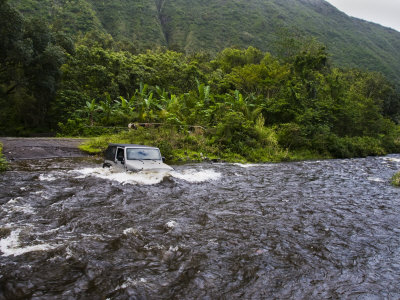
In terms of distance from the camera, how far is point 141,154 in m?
11.5

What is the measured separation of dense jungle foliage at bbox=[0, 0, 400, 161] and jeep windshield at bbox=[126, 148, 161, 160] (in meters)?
5.44

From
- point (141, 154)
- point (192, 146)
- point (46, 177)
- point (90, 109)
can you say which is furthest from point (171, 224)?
point (90, 109)

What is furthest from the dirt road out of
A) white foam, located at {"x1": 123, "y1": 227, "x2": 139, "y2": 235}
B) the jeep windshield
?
white foam, located at {"x1": 123, "y1": 227, "x2": 139, "y2": 235}

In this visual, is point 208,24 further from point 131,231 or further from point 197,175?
point 131,231

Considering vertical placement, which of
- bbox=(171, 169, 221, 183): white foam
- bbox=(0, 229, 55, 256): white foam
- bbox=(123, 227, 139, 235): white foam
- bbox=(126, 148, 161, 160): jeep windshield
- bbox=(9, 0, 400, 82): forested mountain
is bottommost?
bbox=(171, 169, 221, 183): white foam

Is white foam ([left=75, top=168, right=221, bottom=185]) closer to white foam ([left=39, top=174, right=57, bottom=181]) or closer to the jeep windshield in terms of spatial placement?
the jeep windshield

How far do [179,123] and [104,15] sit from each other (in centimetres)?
9366

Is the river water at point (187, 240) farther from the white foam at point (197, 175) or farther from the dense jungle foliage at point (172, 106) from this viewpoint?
the dense jungle foliage at point (172, 106)

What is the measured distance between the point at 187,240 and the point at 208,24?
11385 cm

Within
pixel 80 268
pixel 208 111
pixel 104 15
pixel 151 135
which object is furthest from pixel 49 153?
pixel 104 15

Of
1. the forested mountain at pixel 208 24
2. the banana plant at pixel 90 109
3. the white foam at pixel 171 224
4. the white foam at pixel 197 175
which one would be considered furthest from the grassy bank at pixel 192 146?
the forested mountain at pixel 208 24

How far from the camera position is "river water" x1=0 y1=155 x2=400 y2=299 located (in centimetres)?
437

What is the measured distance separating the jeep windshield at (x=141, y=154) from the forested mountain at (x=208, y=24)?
60.6 metres

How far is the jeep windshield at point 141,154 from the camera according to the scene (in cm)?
1128
